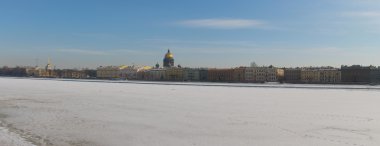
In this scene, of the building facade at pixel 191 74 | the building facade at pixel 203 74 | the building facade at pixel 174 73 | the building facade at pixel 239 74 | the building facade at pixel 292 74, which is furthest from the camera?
the building facade at pixel 203 74

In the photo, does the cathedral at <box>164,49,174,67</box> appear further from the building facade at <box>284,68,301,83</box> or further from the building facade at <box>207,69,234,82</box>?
the building facade at <box>284,68,301,83</box>

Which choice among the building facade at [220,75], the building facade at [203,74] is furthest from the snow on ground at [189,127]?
the building facade at [203,74]

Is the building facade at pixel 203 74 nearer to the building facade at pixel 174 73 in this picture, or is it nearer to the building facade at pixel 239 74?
the building facade at pixel 174 73

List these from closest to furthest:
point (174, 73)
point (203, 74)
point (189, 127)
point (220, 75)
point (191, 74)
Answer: point (189, 127) < point (220, 75) < point (191, 74) < point (174, 73) < point (203, 74)

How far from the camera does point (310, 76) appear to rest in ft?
317

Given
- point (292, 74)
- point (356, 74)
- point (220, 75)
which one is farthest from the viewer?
point (220, 75)

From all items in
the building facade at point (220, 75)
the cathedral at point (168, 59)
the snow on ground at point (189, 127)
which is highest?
the cathedral at point (168, 59)

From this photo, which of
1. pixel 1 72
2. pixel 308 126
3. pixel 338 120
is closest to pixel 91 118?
pixel 308 126

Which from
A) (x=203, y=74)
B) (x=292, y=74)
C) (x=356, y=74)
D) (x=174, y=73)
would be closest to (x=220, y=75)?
(x=203, y=74)

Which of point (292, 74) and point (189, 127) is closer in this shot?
point (189, 127)

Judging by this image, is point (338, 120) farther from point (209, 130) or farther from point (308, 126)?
point (209, 130)

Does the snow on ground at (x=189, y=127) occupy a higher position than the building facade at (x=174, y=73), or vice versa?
the building facade at (x=174, y=73)

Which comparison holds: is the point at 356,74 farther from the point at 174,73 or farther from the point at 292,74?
the point at 174,73

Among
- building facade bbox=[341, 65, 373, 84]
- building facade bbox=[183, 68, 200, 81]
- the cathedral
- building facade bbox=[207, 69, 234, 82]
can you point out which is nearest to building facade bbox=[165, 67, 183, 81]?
building facade bbox=[183, 68, 200, 81]
